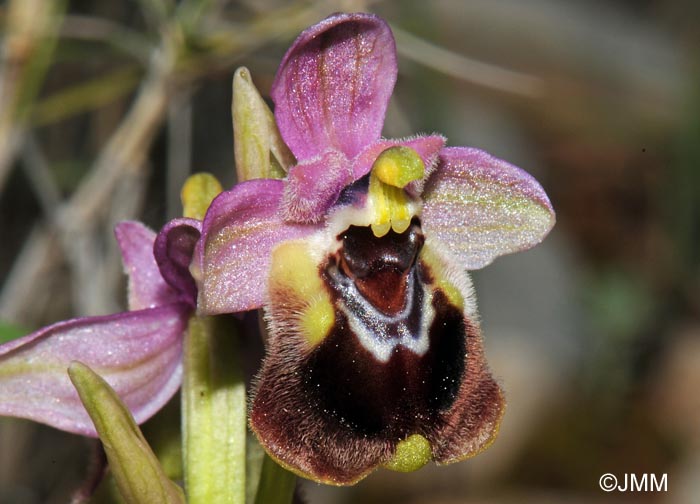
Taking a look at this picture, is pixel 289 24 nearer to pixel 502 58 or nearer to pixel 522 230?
pixel 522 230

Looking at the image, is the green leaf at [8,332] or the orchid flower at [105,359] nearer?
the orchid flower at [105,359]

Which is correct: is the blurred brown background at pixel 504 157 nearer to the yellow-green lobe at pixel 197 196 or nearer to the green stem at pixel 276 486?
the green stem at pixel 276 486

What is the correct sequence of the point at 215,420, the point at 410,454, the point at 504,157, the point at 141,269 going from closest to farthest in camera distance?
the point at 410,454, the point at 215,420, the point at 141,269, the point at 504,157

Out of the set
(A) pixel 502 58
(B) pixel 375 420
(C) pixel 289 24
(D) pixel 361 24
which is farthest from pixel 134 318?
(A) pixel 502 58

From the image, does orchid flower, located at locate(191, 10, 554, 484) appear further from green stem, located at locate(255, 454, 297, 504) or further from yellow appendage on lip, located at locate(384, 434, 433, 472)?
green stem, located at locate(255, 454, 297, 504)

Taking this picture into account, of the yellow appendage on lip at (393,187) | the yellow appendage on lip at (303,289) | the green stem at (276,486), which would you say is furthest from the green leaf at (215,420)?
the yellow appendage on lip at (393,187)

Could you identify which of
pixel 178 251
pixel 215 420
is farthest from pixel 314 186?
pixel 215 420

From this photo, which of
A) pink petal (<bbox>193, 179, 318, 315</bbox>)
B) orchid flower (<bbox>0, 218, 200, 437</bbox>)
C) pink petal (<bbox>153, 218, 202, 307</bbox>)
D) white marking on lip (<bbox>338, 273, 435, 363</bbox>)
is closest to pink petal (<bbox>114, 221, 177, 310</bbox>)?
orchid flower (<bbox>0, 218, 200, 437</bbox>)

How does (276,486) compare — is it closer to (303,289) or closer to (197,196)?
(303,289)
